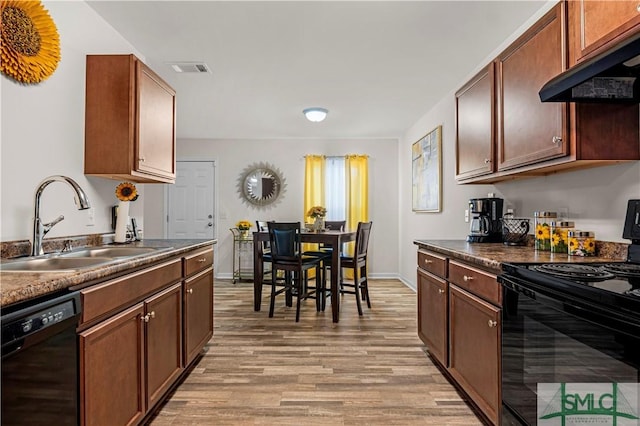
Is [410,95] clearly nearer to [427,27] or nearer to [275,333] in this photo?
[427,27]

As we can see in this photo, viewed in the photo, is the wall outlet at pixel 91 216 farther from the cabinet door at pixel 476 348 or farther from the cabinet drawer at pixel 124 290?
the cabinet door at pixel 476 348

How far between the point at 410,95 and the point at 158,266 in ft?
10.8

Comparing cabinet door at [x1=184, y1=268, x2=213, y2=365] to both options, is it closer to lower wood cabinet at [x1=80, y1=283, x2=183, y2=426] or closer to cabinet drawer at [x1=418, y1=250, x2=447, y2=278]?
lower wood cabinet at [x1=80, y1=283, x2=183, y2=426]

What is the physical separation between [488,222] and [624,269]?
52.2 inches

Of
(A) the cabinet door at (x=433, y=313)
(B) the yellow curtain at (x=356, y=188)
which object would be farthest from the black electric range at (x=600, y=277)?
(B) the yellow curtain at (x=356, y=188)

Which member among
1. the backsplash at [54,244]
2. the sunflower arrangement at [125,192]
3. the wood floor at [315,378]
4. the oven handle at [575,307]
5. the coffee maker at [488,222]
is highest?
the sunflower arrangement at [125,192]

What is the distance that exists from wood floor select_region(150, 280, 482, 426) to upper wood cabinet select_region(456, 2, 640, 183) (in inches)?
58.1

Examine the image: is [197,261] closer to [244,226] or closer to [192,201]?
[244,226]

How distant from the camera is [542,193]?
2.40 meters

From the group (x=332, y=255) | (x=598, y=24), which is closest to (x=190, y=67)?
(x=332, y=255)

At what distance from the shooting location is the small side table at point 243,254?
605 centimetres

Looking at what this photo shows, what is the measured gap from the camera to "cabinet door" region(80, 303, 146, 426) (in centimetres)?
132

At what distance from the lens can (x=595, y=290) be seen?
3.62 feet

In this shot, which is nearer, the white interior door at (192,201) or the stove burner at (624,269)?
the stove burner at (624,269)
